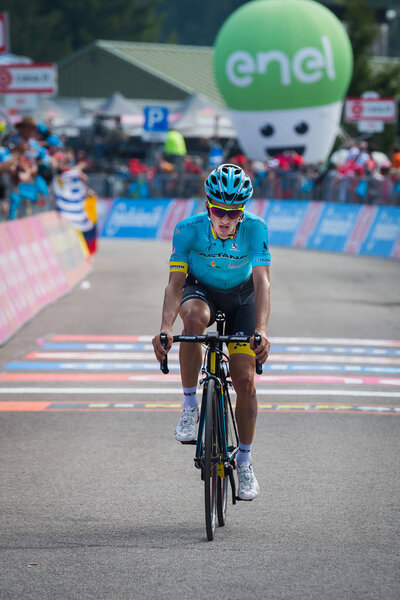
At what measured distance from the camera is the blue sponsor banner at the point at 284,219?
104 feet

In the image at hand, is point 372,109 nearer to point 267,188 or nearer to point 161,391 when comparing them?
point 267,188

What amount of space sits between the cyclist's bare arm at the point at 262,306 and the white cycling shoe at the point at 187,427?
2.15 ft

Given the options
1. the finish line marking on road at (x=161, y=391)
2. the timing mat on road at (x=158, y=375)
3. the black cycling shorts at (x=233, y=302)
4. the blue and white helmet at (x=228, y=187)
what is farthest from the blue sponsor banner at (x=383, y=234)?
the blue and white helmet at (x=228, y=187)

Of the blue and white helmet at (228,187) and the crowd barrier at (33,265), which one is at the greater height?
the blue and white helmet at (228,187)

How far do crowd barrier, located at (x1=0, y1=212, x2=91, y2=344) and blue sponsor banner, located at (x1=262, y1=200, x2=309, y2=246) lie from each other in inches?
434

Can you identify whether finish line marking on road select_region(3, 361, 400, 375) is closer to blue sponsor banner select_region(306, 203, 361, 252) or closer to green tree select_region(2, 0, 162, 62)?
blue sponsor banner select_region(306, 203, 361, 252)

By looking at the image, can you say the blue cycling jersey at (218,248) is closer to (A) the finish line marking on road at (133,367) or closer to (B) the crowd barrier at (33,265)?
(A) the finish line marking on road at (133,367)

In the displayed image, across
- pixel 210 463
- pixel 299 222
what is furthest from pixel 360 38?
pixel 210 463

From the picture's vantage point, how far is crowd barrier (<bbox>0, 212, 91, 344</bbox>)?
48.0ft

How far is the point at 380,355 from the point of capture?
13398 mm

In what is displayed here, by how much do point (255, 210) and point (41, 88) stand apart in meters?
11.4

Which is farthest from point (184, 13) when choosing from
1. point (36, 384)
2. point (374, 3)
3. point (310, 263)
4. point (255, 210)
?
point (36, 384)

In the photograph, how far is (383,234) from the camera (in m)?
27.7

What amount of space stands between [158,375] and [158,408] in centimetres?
188
